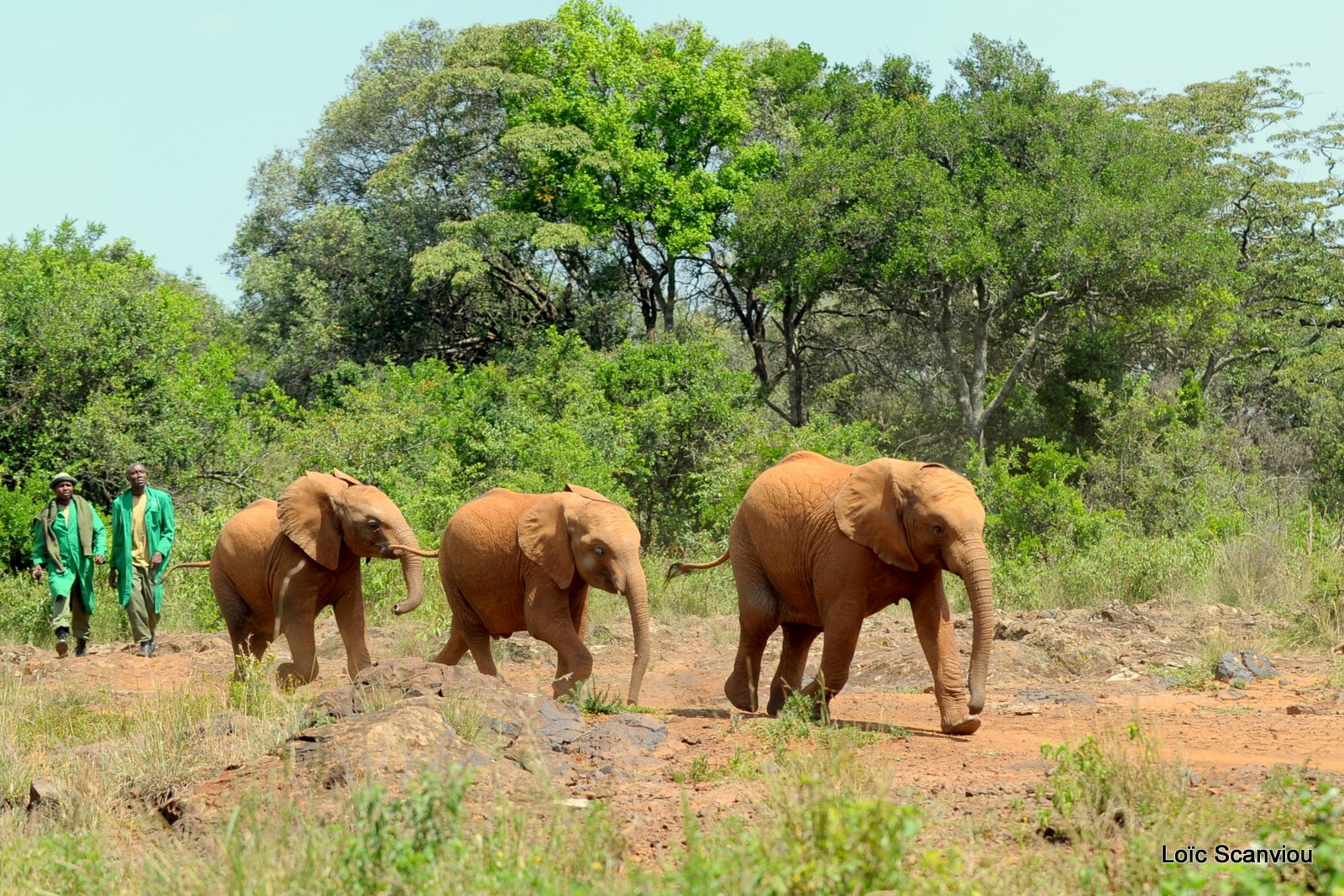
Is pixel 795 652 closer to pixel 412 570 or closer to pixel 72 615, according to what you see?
pixel 412 570

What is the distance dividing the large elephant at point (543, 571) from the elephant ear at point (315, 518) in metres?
0.76

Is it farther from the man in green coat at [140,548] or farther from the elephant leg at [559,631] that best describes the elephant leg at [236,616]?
the elephant leg at [559,631]

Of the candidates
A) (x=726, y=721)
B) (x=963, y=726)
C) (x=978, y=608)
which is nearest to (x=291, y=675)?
(x=726, y=721)

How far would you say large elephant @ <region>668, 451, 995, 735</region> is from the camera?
28.3 feet

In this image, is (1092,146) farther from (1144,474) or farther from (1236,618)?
(1236,618)

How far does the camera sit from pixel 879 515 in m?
8.84

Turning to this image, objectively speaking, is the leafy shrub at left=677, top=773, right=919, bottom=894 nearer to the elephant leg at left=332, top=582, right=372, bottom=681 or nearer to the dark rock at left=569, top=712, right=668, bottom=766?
the dark rock at left=569, top=712, right=668, bottom=766

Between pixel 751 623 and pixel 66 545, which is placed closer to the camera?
pixel 751 623

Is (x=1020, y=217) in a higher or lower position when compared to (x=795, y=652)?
higher

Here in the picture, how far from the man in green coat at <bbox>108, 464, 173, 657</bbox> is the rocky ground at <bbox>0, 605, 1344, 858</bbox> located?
443 mm

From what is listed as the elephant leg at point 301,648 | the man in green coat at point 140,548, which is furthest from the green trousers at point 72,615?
the elephant leg at point 301,648

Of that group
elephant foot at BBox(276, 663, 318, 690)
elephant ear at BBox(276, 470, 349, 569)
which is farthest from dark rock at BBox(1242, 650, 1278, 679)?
elephant foot at BBox(276, 663, 318, 690)

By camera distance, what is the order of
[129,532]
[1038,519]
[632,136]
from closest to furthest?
[129,532]
[1038,519]
[632,136]

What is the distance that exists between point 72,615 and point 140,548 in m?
1.26
